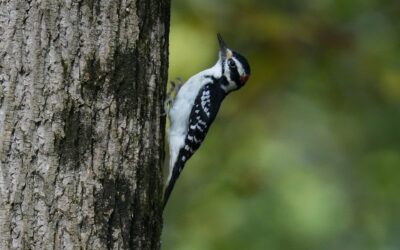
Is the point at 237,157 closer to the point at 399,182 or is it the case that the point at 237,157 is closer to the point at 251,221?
the point at 251,221

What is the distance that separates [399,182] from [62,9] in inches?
229

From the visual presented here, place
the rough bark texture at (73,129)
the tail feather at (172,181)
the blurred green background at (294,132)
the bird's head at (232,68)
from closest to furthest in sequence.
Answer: the rough bark texture at (73,129) < the tail feather at (172,181) < the bird's head at (232,68) < the blurred green background at (294,132)

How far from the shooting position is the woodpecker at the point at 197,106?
6.10 m

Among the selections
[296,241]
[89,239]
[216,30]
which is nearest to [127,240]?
[89,239]

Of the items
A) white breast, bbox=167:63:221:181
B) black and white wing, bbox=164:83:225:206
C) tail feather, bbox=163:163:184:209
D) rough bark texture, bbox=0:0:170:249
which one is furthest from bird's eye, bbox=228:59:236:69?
rough bark texture, bbox=0:0:170:249

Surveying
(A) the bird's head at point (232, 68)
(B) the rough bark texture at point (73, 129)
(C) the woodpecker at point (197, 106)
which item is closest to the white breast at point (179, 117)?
(C) the woodpecker at point (197, 106)

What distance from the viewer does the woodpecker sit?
6.10 m

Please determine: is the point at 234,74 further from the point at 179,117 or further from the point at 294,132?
the point at 294,132

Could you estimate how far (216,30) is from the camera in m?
8.32

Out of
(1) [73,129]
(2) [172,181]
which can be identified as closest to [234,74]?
(2) [172,181]

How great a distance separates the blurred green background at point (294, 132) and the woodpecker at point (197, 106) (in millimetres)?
1062

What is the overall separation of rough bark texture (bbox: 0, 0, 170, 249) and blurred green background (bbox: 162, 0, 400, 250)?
3.35 meters

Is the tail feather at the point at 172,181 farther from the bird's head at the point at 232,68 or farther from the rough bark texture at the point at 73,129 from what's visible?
the rough bark texture at the point at 73,129

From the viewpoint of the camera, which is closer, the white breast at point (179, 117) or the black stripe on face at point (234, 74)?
the white breast at point (179, 117)
